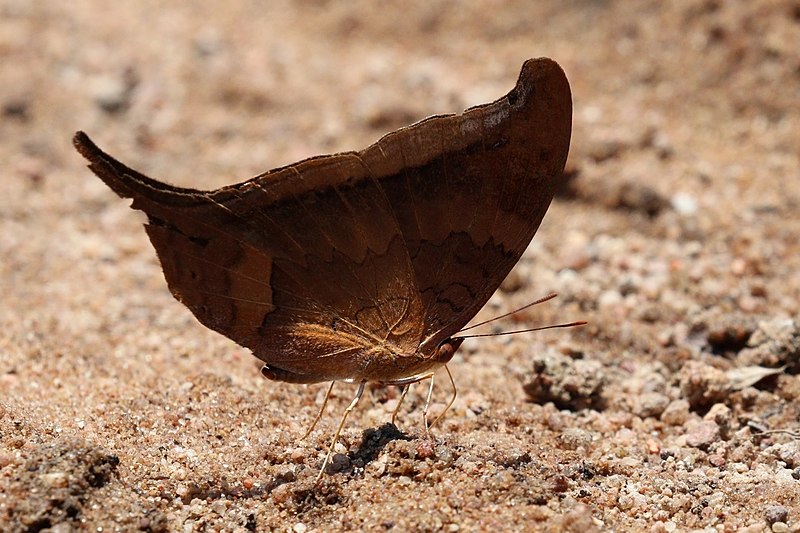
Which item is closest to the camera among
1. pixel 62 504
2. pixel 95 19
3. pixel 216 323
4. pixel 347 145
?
pixel 62 504

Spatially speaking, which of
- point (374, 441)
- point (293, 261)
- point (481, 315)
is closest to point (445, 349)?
point (374, 441)

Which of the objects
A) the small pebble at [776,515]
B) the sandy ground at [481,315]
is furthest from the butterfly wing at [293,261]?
the small pebble at [776,515]

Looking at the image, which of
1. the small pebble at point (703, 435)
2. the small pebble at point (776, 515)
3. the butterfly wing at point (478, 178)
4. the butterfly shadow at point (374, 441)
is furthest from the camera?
the small pebble at point (703, 435)

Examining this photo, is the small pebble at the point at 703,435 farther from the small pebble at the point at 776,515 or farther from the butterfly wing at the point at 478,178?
the butterfly wing at the point at 478,178

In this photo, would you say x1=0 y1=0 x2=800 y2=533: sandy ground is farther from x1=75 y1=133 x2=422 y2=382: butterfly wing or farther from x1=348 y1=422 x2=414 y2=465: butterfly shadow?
x1=75 y1=133 x2=422 y2=382: butterfly wing

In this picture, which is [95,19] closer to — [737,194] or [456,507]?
[737,194]

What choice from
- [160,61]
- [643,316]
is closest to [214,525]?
[643,316]

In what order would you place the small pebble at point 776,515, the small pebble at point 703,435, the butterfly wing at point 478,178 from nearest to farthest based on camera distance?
the small pebble at point 776,515, the butterfly wing at point 478,178, the small pebble at point 703,435
